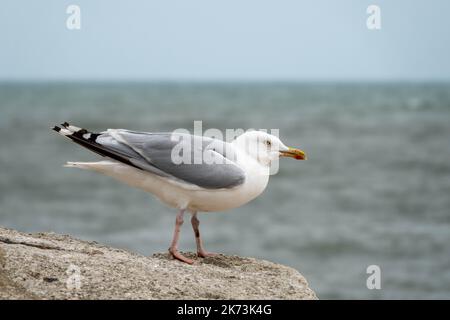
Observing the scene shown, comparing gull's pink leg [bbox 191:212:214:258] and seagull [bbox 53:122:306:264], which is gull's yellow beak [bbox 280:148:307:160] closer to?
seagull [bbox 53:122:306:264]

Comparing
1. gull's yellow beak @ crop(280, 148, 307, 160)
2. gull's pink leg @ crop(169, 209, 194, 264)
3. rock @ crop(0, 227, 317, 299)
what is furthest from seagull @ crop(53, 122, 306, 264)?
rock @ crop(0, 227, 317, 299)

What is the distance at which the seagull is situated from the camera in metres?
4.42

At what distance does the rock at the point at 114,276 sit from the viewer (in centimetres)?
352

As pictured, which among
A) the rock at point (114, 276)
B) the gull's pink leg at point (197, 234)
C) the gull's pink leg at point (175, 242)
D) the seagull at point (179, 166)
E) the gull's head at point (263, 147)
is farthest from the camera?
the gull's pink leg at point (197, 234)

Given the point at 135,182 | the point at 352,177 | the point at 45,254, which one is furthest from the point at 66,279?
the point at 352,177

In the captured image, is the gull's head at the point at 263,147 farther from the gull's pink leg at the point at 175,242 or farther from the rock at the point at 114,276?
the rock at the point at 114,276

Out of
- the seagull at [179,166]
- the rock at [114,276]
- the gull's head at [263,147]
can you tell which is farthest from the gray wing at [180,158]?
the rock at [114,276]

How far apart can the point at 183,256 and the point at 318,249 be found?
302 inches

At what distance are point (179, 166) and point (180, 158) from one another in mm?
55

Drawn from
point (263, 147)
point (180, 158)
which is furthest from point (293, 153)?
point (180, 158)

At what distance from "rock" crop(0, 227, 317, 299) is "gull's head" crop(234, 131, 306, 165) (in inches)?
30.4

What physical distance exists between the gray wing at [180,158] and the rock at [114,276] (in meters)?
0.58

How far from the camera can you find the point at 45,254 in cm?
394

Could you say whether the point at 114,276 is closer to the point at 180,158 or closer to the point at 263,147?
the point at 180,158
